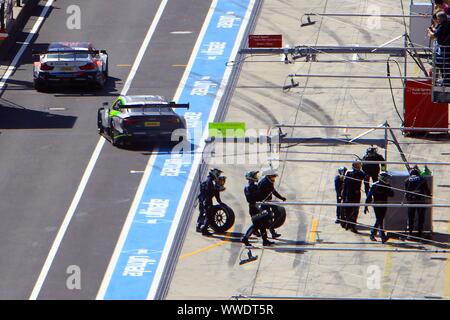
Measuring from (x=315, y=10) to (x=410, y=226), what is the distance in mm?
18530

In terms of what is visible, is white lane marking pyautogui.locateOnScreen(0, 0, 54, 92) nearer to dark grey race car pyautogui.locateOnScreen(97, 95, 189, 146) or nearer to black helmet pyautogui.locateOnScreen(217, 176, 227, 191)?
dark grey race car pyautogui.locateOnScreen(97, 95, 189, 146)

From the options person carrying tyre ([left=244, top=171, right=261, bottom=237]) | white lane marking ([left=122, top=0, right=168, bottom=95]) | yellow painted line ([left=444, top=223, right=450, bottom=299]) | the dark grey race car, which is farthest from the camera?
white lane marking ([left=122, top=0, right=168, bottom=95])

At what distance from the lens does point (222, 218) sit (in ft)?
121

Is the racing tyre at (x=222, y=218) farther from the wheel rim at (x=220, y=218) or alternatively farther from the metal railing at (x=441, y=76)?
the metal railing at (x=441, y=76)

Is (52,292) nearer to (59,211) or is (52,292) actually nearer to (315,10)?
(59,211)

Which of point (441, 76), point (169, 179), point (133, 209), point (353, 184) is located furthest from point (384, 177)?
point (169, 179)

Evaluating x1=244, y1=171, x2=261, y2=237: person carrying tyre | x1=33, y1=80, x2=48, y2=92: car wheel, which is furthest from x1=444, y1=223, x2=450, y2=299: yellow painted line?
x1=33, y1=80, x2=48, y2=92: car wheel

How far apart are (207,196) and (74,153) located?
724 centimetres

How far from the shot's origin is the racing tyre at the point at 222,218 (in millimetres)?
36562

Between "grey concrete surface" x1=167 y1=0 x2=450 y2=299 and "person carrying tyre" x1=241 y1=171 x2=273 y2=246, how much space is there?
450mm

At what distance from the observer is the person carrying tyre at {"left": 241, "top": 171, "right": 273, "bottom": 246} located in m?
34.3

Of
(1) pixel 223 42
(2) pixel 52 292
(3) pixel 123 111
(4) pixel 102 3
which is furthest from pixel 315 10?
(2) pixel 52 292

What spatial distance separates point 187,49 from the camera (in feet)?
165

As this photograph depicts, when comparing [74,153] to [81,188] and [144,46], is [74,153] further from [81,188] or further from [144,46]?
[144,46]
